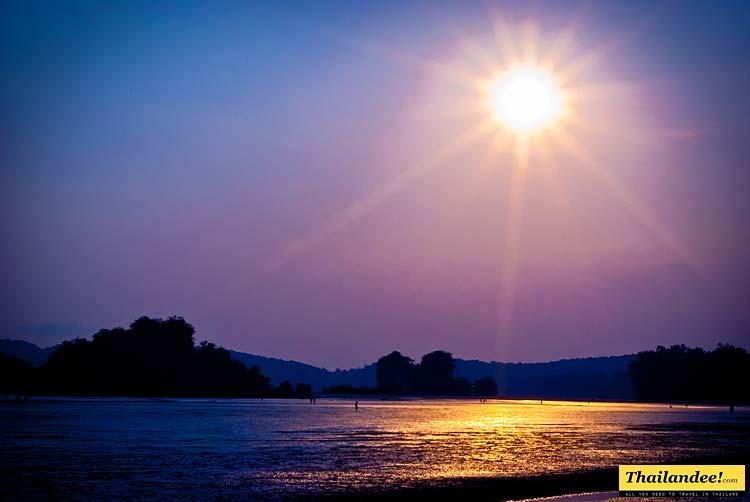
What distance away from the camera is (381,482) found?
45375 mm

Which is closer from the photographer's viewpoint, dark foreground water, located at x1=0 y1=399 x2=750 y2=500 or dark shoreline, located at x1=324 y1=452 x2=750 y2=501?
dark shoreline, located at x1=324 y1=452 x2=750 y2=501

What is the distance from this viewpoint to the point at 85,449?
198 ft

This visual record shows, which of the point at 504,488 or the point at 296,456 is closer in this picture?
the point at 504,488

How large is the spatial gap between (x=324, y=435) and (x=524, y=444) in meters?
18.8

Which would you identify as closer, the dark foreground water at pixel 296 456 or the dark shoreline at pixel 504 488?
the dark shoreline at pixel 504 488

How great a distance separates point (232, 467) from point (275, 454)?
8617mm

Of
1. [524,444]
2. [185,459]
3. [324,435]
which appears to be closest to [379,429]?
[324,435]

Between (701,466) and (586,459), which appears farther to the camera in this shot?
(586,459)

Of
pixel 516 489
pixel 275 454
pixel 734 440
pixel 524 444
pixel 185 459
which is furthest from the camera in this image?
pixel 734 440

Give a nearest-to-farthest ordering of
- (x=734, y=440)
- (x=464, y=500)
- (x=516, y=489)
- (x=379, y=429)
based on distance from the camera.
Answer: (x=464, y=500) < (x=516, y=489) < (x=734, y=440) < (x=379, y=429)

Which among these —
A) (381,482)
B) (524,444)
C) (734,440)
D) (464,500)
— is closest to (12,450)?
(381,482)

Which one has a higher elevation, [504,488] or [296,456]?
[296,456]

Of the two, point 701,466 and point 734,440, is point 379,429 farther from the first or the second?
point 701,466

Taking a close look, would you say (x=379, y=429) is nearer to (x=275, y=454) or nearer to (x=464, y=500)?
(x=275, y=454)
